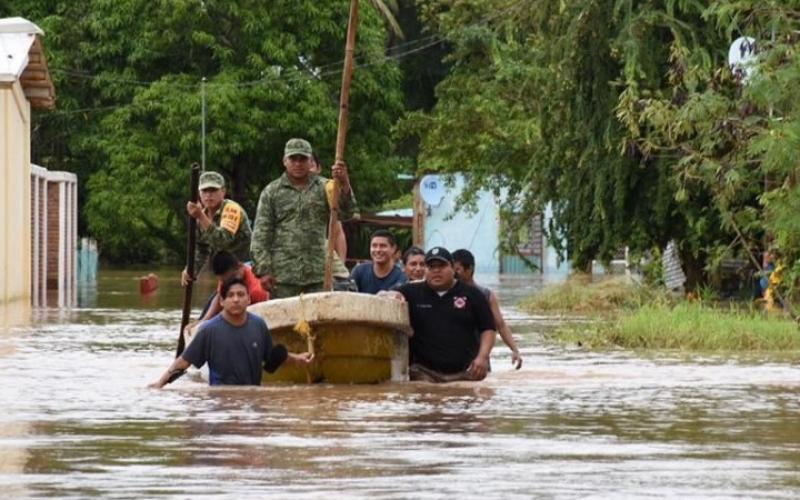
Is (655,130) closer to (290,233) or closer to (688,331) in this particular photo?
(688,331)

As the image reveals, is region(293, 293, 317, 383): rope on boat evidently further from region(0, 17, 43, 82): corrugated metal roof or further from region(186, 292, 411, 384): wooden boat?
region(0, 17, 43, 82): corrugated metal roof

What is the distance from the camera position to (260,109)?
64812mm

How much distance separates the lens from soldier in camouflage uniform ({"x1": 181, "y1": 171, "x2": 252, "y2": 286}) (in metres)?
18.1

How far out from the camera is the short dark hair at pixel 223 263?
17312 millimetres

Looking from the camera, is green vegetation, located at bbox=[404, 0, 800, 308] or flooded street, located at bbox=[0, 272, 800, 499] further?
green vegetation, located at bbox=[404, 0, 800, 308]

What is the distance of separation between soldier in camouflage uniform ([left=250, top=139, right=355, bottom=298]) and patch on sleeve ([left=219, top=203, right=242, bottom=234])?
1.32 ft

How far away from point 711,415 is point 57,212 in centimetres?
3418

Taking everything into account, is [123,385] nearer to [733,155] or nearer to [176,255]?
[733,155]

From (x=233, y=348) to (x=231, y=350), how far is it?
21 millimetres

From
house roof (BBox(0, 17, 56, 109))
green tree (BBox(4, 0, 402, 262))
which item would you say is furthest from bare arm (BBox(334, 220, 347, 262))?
green tree (BBox(4, 0, 402, 262))

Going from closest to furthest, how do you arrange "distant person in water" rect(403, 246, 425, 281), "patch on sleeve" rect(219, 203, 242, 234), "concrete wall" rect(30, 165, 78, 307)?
"patch on sleeve" rect(219, 203, 242, 234)
"distant person in water" rect(403, 246, 425, 281)
"concrete wall" rect(30, 165, 78, 307)

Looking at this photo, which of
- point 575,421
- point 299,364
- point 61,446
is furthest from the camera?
point 299,364

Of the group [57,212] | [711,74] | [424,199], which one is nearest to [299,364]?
[711,74]

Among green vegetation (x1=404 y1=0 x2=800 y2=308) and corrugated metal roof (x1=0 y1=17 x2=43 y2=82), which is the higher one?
corrugated metal roof (x1=0 y1=17 x2=43 y2=82)
